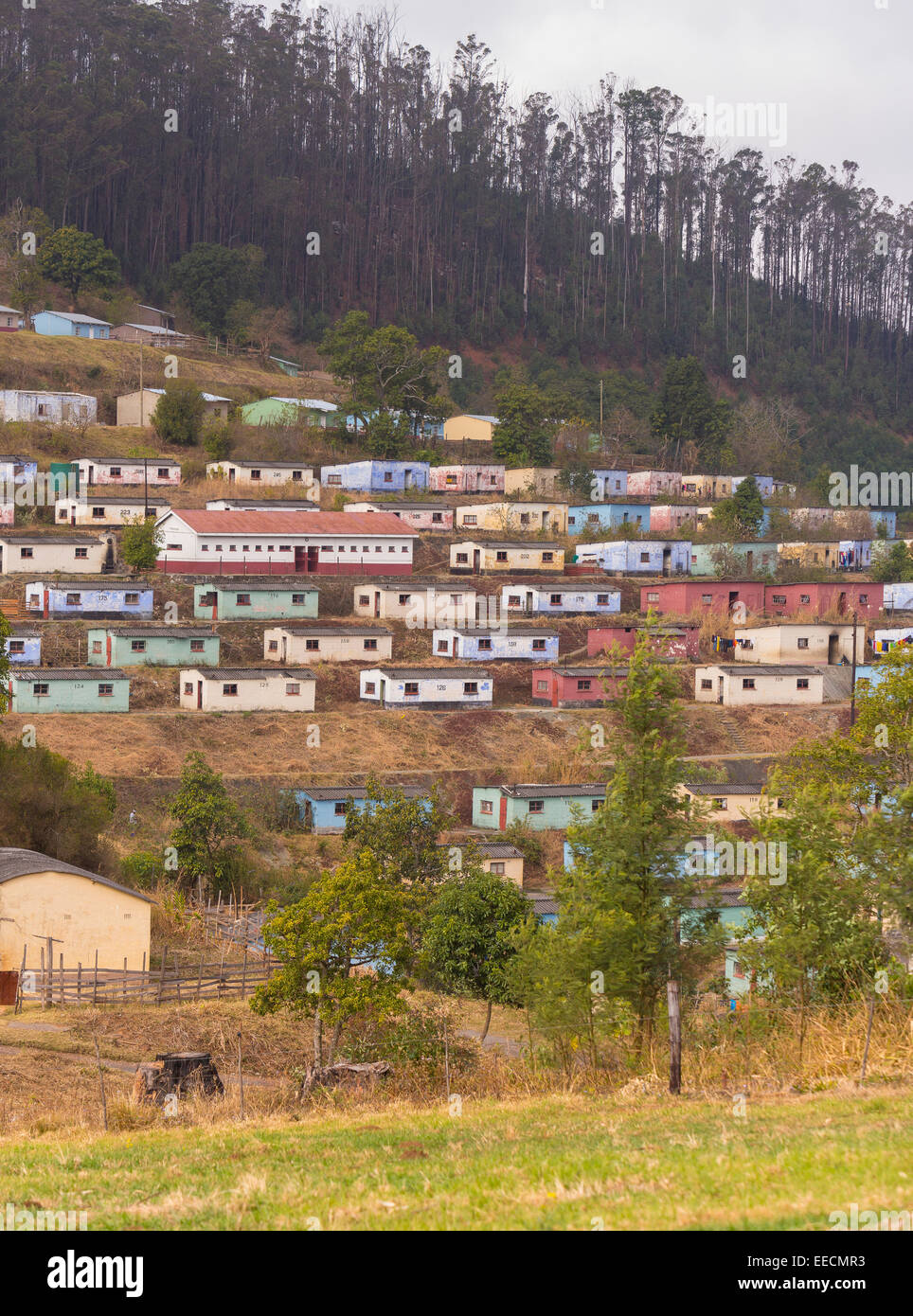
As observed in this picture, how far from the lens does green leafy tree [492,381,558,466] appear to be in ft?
241

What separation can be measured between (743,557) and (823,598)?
18.9ft

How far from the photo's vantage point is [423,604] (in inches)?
2144

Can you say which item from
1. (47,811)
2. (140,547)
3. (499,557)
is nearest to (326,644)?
(140,547)

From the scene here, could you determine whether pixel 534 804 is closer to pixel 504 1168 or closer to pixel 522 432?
pixel 504 1168

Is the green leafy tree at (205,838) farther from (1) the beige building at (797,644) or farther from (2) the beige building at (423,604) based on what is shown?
(1) the beige building at (797,644)

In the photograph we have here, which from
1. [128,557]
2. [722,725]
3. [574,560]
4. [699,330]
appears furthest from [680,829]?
[699,330]

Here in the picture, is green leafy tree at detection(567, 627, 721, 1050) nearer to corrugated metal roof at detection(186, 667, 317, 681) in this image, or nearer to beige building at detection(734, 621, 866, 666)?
corrugated metal roof at detection(186, 667, 317, 681)

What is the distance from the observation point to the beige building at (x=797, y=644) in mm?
53969

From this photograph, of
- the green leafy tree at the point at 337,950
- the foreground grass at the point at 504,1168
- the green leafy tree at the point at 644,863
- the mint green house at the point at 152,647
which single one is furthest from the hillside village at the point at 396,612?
the foreground grass at the point at 504,1168

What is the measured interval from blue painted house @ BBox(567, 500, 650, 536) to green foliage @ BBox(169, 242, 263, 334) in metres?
32.5

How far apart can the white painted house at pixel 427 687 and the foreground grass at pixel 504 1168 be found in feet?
111
